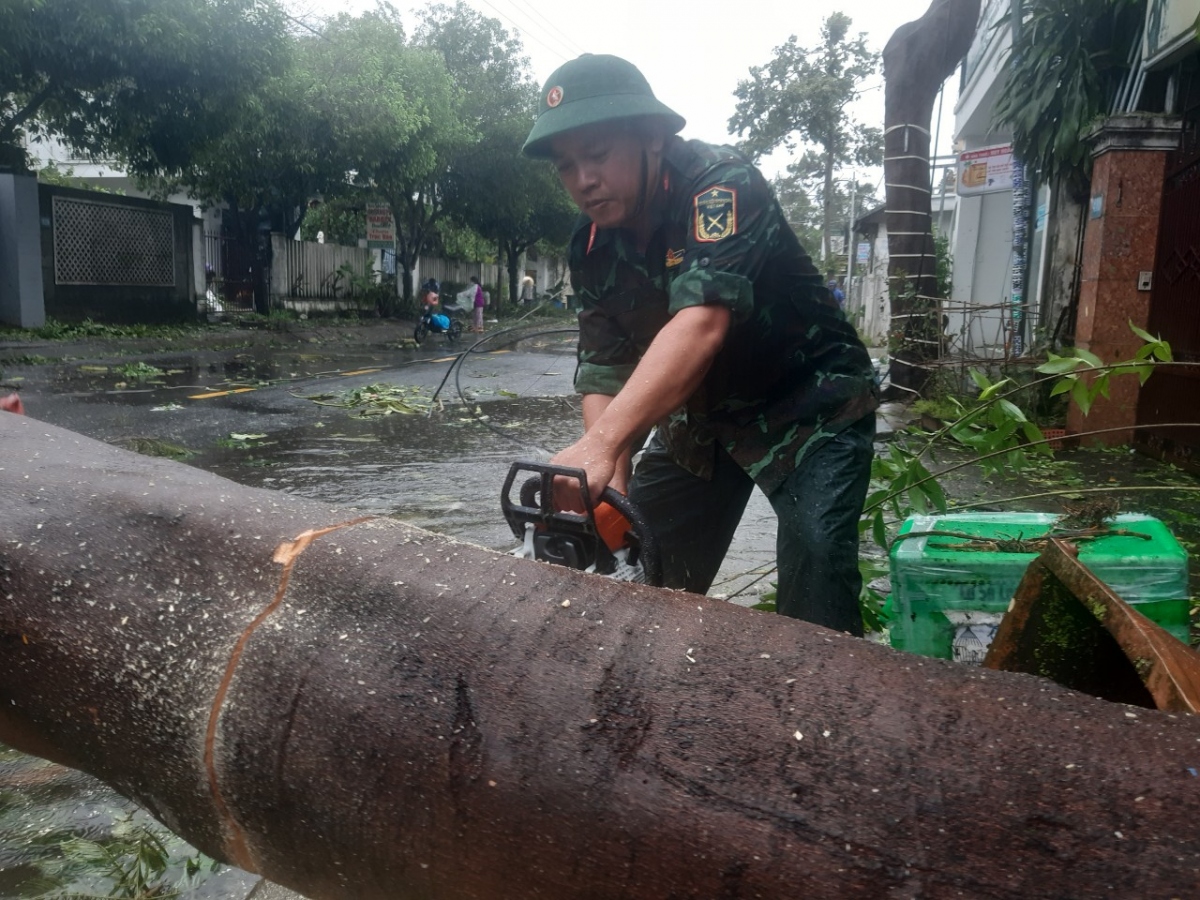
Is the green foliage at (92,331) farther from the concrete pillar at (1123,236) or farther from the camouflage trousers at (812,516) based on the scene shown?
the camouflage trousers at (812,516)

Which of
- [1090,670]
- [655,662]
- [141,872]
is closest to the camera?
[655,662]

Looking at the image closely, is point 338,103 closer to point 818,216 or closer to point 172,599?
point 172,599

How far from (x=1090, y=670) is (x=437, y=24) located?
109 ft

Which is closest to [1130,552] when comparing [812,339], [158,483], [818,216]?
[812,339]

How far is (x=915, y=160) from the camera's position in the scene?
9148 millimetres

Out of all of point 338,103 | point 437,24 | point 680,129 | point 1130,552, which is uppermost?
point 437,24

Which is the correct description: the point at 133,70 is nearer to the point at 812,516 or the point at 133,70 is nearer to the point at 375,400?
the point at 375,400

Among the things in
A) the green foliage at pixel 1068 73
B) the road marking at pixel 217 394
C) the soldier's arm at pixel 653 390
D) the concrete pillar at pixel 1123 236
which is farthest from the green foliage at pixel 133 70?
the soldier's arm at pixel 653 390

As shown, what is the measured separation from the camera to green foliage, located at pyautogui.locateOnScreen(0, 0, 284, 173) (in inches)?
516

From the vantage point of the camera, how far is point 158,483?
1.39 metres

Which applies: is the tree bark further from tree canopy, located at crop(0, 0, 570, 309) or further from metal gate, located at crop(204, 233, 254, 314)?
metal gate, located at crop(204, 233, 254, 314)

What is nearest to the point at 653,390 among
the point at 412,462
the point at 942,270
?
the point at 412,462

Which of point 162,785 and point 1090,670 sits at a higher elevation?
point 1090,670

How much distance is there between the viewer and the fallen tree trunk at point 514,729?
864mm
